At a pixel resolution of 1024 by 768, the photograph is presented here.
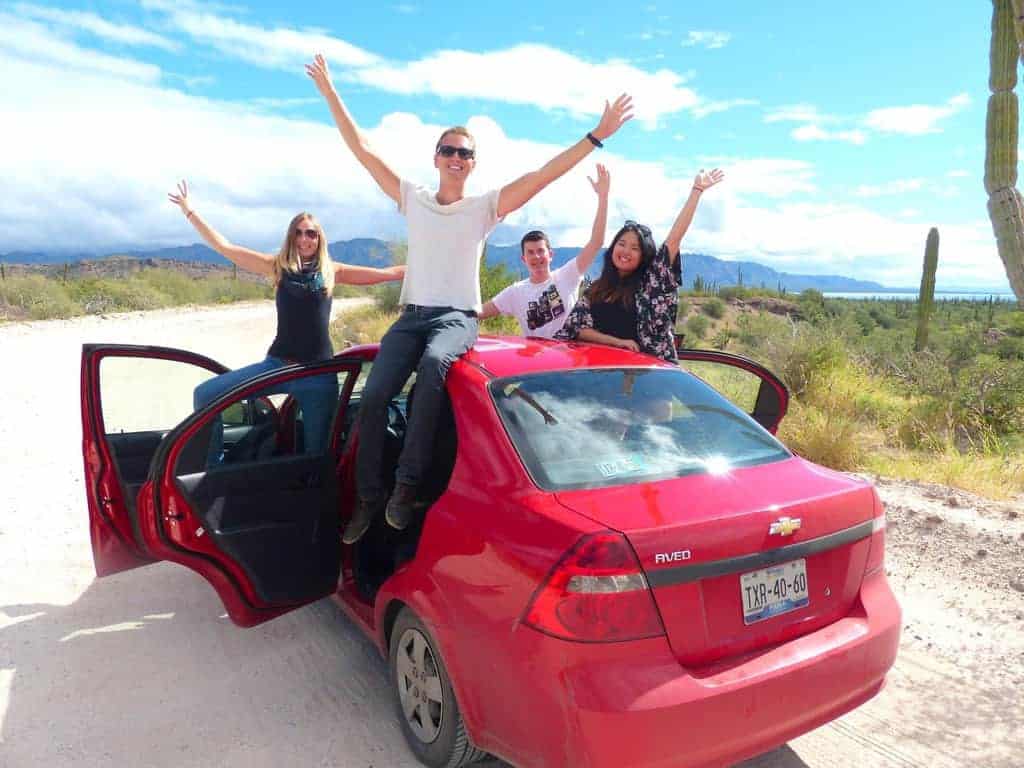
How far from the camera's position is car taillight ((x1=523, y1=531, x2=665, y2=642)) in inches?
84.3

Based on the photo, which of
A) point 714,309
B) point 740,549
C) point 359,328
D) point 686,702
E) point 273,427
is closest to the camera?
point 686,702

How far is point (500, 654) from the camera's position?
2322 millimetres

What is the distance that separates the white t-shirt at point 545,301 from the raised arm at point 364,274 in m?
0.80

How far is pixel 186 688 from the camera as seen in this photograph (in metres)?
3.46

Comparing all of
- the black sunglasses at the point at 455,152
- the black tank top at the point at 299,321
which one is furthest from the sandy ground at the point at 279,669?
the black sunglasses at the point at 455,152

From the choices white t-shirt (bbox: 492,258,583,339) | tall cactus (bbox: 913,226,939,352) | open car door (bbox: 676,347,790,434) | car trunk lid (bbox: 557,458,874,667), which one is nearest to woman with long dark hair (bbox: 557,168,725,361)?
open car door (bbox: 676,347,790,434)

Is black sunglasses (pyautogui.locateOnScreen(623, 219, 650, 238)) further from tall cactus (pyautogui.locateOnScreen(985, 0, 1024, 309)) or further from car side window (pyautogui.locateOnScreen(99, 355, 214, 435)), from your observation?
tall cactus (pyautogui.locateOnScreen(985, 0, 1024, 309))

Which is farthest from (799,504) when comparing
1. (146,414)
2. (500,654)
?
(146,414)

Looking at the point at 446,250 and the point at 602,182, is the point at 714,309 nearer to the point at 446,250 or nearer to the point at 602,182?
the point at 602,182

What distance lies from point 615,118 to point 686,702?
258cm

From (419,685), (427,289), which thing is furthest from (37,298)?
(419,685)

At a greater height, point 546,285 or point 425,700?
point 546,285

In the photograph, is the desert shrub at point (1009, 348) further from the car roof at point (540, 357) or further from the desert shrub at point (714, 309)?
the desert shrub at point (714, 309)

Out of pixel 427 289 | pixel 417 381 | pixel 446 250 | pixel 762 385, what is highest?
pixel 446 250
